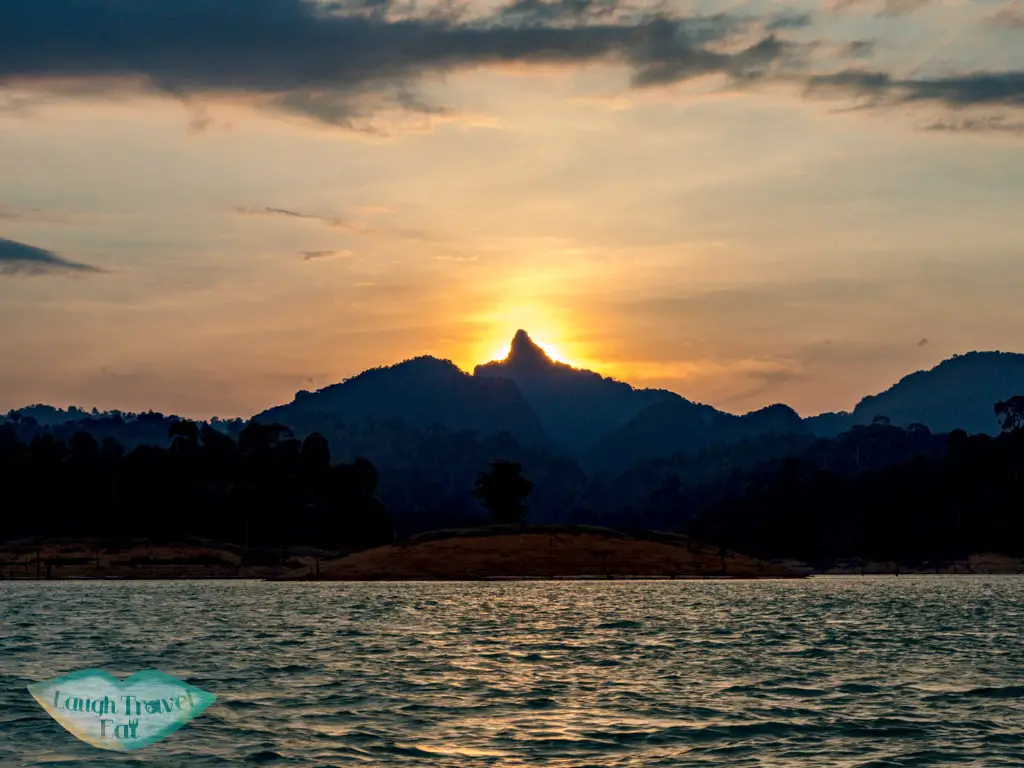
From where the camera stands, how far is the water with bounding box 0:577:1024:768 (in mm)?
39438

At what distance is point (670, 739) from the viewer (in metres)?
41.2

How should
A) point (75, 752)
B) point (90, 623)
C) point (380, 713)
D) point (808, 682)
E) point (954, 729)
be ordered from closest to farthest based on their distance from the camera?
point (75, 752) → point (954, 729) → point (380, 713) → point (808, 682) → point (90, 623)

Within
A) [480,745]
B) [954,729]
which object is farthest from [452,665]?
[954,729]

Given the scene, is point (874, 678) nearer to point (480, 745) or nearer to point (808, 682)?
point (808, 682)

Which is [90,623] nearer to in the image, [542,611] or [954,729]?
[542,611]

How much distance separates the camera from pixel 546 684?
184 feet

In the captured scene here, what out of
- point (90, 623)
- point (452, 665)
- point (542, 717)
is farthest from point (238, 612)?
point (542, 717)

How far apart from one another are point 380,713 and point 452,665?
58.8 feet

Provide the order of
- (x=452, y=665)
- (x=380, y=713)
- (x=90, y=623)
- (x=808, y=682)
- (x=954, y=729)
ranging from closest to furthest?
(x=954, y=729) < (x=380, y=713) < (x=808, y=682) < (x=452, y=665) < (x=90, y=623)

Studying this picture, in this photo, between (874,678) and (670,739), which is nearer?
(670,739)

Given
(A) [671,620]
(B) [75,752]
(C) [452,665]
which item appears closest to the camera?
(B) [75,752]

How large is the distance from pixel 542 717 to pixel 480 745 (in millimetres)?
5858

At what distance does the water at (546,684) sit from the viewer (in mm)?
39438

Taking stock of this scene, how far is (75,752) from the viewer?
38938mm
